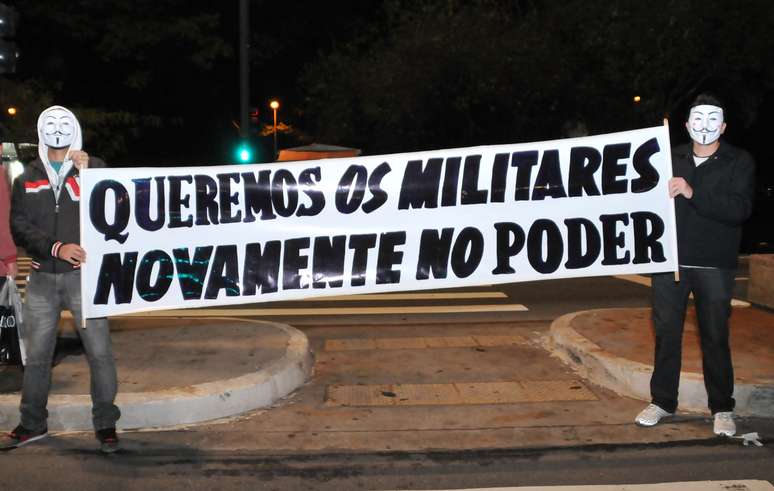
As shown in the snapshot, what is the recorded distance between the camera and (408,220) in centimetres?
574

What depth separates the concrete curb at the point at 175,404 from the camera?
519 centimetres

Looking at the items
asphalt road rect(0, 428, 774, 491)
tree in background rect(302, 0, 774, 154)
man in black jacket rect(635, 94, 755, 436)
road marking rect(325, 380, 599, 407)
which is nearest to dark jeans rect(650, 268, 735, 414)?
man in black jacket rect(635, 94, 755, 436)

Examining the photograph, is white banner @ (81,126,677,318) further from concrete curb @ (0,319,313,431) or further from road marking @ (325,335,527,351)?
road marking @ (325,335,527,351)

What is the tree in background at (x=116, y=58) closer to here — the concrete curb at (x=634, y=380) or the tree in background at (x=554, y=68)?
the tree in background at (x=554, y=68)

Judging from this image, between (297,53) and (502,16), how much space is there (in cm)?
1141

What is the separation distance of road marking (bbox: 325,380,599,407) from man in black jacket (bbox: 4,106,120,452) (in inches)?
65.9

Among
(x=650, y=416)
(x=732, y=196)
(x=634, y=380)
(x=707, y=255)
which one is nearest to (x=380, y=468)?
(x=650, y=416)

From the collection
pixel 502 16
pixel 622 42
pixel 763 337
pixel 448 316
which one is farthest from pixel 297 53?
pixel 763 337

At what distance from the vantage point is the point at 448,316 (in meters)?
9.54

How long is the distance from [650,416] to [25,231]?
3969 millimetres

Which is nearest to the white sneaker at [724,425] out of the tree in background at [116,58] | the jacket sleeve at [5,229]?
the jacket sleeve at [5,229]

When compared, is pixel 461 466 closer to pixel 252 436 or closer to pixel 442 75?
pixel 252 436

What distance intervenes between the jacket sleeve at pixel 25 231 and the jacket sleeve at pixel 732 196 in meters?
3.85

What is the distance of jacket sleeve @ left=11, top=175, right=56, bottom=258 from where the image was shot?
4.62 metres
